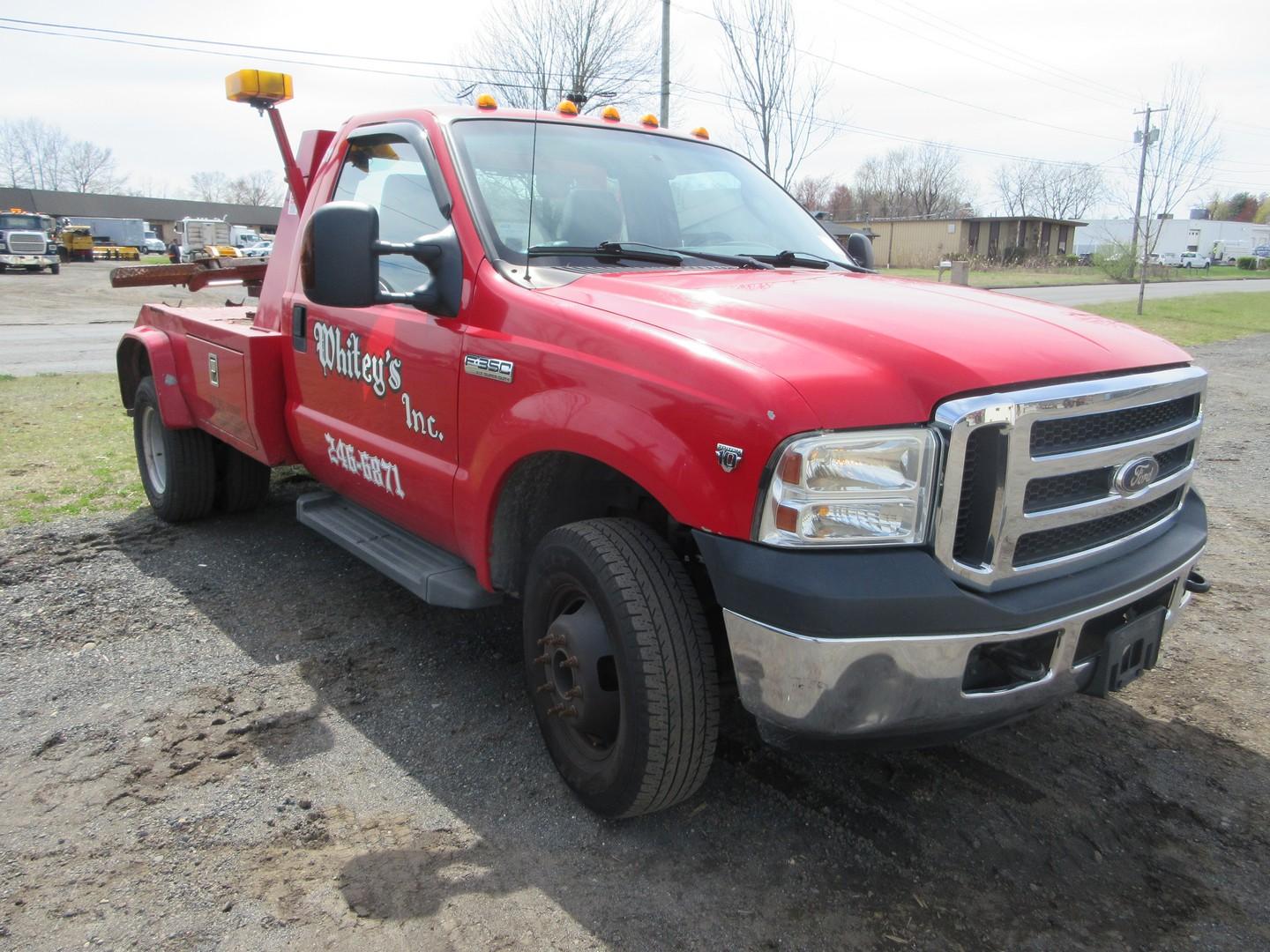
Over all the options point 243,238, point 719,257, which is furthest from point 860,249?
point 243,238

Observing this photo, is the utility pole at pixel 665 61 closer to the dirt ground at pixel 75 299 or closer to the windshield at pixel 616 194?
the dirt ground at pixel 75 299

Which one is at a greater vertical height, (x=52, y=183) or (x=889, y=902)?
(x=52, y=183)

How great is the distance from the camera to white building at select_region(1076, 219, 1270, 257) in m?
79.0

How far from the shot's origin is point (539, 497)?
120 inches

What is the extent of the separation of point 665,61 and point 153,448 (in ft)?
56.3

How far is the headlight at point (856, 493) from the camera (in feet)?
6.79

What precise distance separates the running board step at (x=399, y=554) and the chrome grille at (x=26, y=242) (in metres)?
42.8

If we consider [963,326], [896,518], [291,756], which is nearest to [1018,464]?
[896,518]

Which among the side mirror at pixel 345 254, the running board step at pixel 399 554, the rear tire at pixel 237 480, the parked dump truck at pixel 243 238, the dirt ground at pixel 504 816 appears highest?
the parked dump truck at pixel 243 238

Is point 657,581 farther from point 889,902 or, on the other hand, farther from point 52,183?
point 52,183

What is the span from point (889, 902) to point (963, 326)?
1.45 m

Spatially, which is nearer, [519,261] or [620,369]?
[620,369]

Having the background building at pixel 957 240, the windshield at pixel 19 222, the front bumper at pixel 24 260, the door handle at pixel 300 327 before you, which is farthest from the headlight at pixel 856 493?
the background building at pixel 957 240

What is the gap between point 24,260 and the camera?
3888cm
